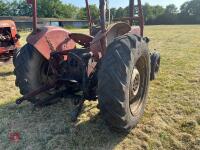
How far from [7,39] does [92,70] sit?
538 centimetres

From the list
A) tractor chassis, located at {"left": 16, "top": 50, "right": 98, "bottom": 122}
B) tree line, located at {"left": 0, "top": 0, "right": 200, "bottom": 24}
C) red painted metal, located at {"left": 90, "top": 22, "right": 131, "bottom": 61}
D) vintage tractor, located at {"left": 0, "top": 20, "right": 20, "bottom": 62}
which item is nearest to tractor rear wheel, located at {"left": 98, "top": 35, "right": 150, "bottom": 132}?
red painted metal, located at {"left": 90, "top": 22, "right": 131, "bottom": 61}

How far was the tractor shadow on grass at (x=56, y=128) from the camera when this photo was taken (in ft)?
13.2

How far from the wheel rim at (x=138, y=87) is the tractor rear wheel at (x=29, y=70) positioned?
1.37 m

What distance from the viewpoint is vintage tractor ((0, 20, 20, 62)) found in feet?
28.9

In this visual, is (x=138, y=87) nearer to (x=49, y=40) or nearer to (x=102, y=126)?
(x=102, y=126)

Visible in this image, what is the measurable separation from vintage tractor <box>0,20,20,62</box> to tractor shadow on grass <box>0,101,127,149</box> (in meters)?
3.73

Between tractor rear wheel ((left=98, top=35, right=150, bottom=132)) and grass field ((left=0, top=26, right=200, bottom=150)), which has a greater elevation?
tractor rear wheel ((left=98, top=35, right=150, bottom=132))

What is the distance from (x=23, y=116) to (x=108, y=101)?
2080mm

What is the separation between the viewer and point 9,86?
22.7 feet

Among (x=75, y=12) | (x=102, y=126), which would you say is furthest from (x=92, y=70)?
(x=75, y=12)

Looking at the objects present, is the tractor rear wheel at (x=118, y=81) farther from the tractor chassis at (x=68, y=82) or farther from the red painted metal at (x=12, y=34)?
the red painted metal at (x=12, y=34)

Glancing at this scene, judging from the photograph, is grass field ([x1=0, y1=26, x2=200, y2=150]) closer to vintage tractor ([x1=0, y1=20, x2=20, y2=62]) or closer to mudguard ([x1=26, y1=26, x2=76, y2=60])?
mudguard ([x1=26, y1=26, x2=76, y2=60])

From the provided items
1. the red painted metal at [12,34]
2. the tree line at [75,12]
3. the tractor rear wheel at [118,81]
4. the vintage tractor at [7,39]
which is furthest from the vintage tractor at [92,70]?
the tree line at [75,12]

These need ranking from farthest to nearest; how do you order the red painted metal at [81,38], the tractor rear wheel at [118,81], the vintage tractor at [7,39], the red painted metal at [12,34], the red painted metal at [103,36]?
the vintage tractor at [7,39]
the red painted metal at [12,34]
the red painted metal at [81,38]
the red painted metal at [103,36]
the tractor rear wheel at [118,81]
